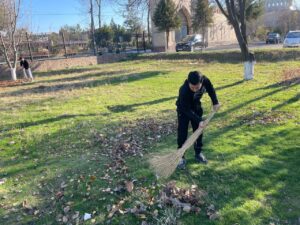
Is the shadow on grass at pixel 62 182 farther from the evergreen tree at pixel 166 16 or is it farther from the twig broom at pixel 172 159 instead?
the evergreen tree at pixel 166 16

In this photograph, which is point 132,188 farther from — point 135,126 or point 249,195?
point 135,126

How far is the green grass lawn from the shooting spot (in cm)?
431

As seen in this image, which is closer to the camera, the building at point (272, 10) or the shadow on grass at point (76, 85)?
the shadow on grass at point (76, 85)

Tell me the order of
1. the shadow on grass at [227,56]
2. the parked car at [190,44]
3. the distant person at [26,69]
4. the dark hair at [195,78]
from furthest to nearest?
the parked car at [190,44] → the distant person at [26,69] → the shadow on grass at [227,56] → the dark hair at [195,78]

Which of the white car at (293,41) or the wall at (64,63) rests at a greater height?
the white car at (293,41)

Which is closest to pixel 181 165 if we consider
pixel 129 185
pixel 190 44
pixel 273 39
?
pixel 129 185

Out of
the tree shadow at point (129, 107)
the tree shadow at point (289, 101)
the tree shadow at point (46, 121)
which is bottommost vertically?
the tree shadow at point (46, 121)

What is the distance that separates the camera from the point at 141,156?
597cm

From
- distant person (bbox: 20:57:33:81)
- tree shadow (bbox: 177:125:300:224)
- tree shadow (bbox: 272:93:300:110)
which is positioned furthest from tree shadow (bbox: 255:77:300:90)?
distant person (bbox: 20:57:33:81)

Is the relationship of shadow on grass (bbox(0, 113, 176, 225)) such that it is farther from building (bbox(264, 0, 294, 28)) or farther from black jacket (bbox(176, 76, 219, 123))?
building (bbox(264, 0, 294, 28))

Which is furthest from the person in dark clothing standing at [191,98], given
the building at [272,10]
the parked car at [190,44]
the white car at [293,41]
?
the building at [272,10]

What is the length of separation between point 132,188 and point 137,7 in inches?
542

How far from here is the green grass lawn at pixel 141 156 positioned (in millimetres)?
4309

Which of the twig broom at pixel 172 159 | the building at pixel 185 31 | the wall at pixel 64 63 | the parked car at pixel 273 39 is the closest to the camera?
the twig broom at pixel 172 159
